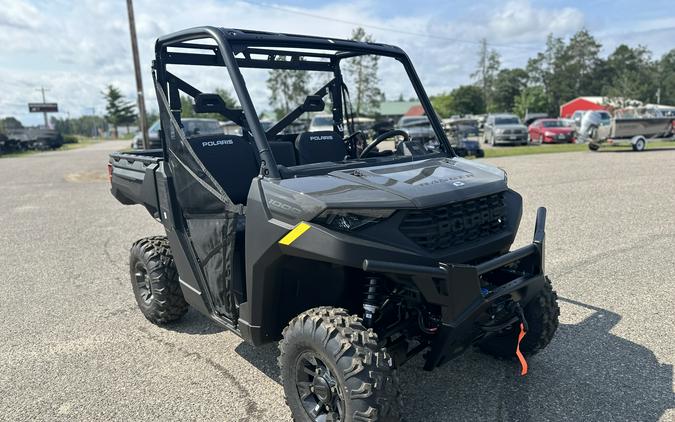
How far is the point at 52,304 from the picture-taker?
4.92 meters

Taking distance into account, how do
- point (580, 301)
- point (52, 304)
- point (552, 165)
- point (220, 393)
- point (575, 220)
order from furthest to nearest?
point (552, 165) < point (575, 220) < point (52, 304) < point (580, 301) < point (220, 393)

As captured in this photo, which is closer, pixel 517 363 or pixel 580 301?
pixel 517 363

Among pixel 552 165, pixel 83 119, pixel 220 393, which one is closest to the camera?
pixel 220 393

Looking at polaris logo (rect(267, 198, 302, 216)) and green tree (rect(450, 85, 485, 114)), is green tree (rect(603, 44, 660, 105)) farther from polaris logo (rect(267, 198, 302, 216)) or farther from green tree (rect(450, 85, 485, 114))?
polaris logo (rect(267, 198, 302, 216))

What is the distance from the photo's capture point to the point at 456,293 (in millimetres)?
2404

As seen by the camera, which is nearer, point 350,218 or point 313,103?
point 350,218

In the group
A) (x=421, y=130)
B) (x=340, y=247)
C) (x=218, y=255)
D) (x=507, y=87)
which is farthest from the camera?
(x=507, y=87)

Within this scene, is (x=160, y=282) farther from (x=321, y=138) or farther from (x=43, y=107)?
(x=43, y=107)

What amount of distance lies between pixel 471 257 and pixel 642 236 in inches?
206

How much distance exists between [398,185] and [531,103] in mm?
74899

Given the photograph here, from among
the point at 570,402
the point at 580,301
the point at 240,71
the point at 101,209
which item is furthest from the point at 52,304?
the point at 101,209

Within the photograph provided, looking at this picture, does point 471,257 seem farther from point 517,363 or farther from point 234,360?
point 234,360

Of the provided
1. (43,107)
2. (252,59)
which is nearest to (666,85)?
(43,107)

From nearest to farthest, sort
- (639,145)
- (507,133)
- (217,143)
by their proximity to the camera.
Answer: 1. (217,143)
2. (639,145)
3. (507,133)
